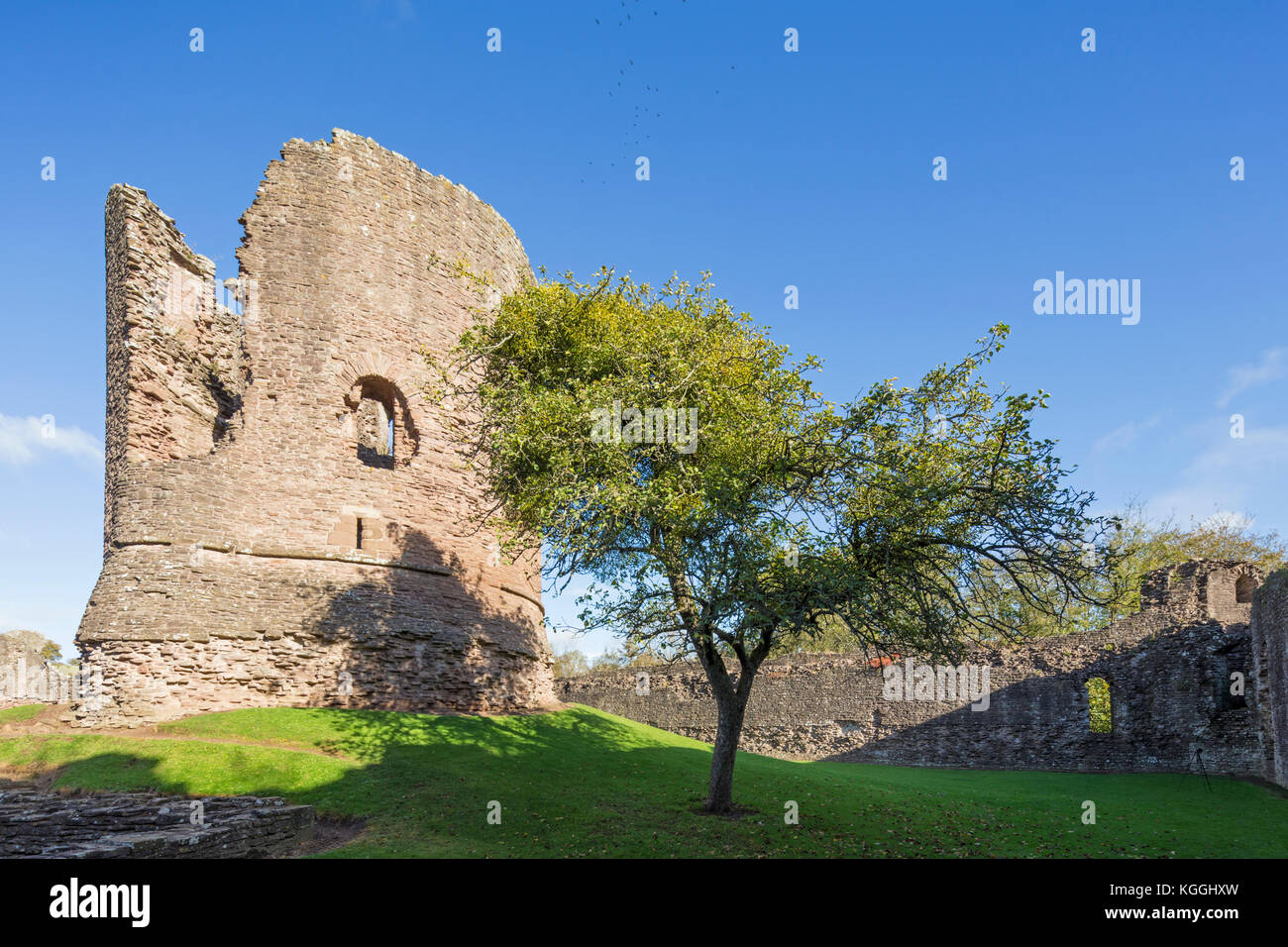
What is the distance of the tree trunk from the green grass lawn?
42 cm

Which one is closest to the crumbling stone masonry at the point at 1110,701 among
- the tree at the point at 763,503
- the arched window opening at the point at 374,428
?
the tree at the point at 763,503

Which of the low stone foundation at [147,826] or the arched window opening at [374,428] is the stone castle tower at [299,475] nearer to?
the arched window opening at [374,428]

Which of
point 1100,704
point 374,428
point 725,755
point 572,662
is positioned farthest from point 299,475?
point 572,662

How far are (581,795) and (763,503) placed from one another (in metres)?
5.51

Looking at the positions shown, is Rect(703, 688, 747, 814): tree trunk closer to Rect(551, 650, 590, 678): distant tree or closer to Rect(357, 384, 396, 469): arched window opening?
Rect(357, 384, 396, 469): arched window opening

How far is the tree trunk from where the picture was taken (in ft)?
39.7

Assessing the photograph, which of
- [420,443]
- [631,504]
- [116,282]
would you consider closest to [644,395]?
[631,504]

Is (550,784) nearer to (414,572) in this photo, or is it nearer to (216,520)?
(414,572)

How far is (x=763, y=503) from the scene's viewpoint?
12164mm

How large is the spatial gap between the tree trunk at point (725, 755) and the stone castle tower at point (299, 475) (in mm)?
7400

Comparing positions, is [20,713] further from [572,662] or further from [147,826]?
[572,662]

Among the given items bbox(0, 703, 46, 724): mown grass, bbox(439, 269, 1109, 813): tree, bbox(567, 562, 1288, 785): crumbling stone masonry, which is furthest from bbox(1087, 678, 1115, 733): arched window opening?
bbox(0, 703, 46, 724): mown grass

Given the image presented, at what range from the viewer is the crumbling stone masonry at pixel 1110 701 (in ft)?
58.7
